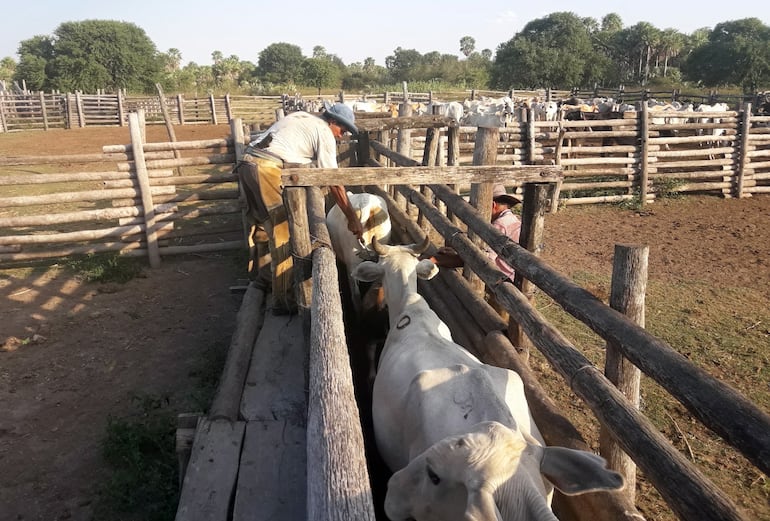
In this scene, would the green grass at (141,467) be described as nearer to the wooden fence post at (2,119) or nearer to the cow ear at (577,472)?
the cow ear at (577,472)

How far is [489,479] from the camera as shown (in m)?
1.80

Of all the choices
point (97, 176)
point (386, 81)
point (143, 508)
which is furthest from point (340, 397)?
point (386, 81)

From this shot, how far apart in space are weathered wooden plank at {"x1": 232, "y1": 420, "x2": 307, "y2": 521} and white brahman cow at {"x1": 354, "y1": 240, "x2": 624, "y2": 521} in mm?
479

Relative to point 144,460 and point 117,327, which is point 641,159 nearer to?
point 117,327

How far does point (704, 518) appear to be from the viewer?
1601mm

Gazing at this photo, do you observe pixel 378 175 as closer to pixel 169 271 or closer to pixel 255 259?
pixel 255 259

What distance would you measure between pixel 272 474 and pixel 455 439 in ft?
4.55

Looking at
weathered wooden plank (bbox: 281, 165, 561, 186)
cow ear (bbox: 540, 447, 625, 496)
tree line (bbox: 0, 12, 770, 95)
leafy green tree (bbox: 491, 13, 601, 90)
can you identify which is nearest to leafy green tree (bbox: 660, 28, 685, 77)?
tree line (bbox: 0, 12, 770, 95)

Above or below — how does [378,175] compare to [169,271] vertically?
above

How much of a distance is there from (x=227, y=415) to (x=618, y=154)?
43.1 ft

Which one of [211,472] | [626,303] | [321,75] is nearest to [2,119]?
[211,472]

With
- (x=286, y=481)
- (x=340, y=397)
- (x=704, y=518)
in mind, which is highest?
(x=340, y=397)

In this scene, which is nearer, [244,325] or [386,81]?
[244,325]

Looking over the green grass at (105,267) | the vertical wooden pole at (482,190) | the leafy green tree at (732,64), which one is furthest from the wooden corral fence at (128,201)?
the leafy green tree at (732,64)
